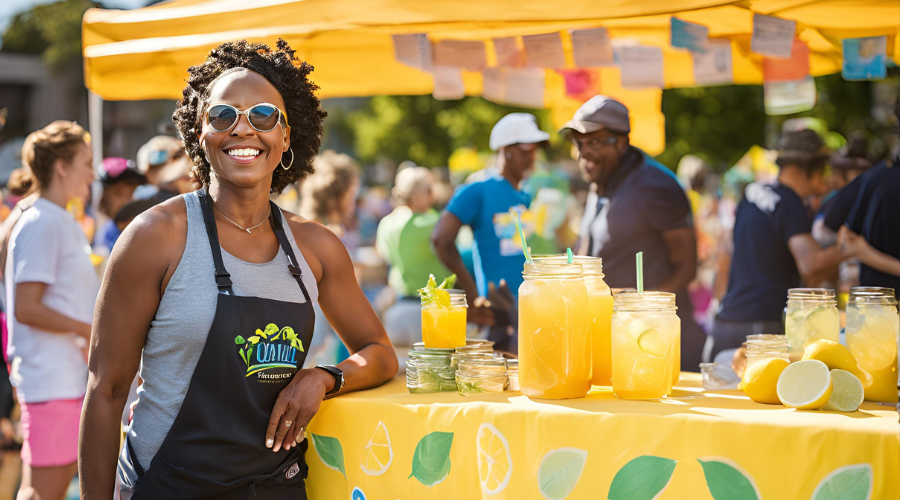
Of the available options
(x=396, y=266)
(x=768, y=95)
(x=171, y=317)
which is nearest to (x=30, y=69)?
(x=396, y=266)

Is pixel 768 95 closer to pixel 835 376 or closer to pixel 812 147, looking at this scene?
pixel 812 147

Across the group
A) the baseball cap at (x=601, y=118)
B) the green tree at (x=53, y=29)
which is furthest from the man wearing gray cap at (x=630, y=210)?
the green tree at (x=53, y=29)

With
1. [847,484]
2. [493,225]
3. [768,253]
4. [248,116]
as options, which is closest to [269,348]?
[248,116]

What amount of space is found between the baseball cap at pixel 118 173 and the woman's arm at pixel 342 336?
130 inches

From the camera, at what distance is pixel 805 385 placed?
1.99 m

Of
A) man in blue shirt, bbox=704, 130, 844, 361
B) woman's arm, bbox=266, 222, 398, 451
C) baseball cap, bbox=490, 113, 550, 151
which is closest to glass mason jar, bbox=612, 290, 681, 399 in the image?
woman's arm, bbox=266, 222, 398, 451

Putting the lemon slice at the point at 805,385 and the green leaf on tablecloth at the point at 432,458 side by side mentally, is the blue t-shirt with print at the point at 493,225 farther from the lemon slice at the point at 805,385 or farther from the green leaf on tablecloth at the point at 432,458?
the lemon slice at the point at 805,385

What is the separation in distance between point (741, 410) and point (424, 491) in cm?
88

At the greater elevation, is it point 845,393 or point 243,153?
point 243,153

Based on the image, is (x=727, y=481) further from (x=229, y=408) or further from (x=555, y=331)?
(x=229, y=408)

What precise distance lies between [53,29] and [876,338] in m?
22.5

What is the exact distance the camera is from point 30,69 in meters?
21.3

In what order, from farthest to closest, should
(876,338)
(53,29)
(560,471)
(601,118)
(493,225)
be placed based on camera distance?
1. (53,29)
2. (493,225)
3. (601,118)
4. (876,338)
5. (560,471)

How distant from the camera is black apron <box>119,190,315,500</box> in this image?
2.00 meters
